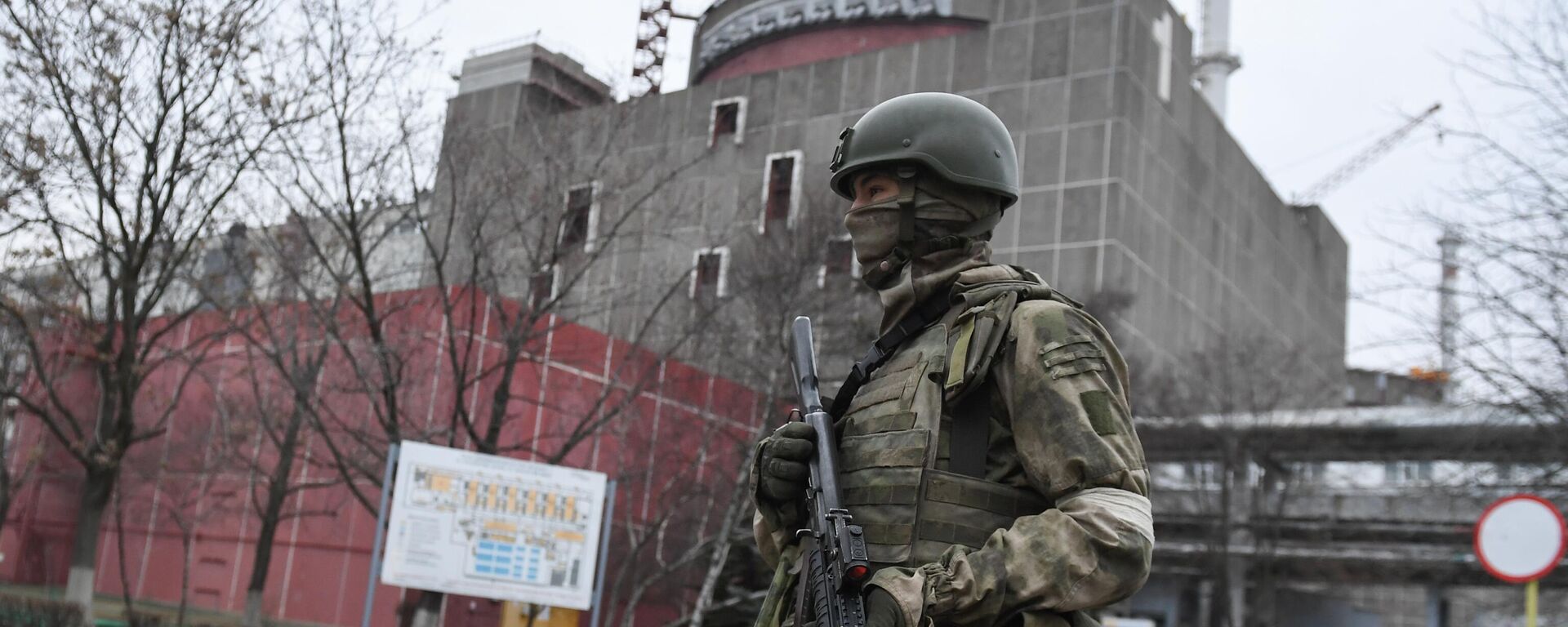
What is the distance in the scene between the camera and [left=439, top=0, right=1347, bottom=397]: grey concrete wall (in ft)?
115

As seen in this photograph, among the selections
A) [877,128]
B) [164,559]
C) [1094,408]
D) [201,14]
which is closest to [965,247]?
[877,128]

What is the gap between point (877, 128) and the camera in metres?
3.26

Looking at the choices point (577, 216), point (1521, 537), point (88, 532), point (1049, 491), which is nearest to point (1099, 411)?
point (1049, 491)

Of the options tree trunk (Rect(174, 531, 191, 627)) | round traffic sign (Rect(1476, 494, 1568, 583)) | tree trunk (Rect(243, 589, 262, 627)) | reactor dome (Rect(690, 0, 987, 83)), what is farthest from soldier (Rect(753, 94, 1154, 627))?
reactor dome (Rect(690, 0, 987, 83))

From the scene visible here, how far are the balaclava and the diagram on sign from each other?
1104 centimetres

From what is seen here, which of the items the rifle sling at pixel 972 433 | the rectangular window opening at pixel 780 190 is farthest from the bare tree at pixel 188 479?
the rifle sling at pixel 972 433

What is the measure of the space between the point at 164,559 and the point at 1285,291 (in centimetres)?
3521

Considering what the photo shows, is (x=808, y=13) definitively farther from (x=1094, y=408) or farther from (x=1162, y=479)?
(x=1094, y=408)

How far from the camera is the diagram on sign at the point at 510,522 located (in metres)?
13.6

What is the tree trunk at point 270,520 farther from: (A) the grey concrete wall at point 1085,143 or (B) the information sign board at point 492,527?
(A) the grey concrete wall at point 1085,143

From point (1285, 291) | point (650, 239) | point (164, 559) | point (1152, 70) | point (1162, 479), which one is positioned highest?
point (1152, 70)

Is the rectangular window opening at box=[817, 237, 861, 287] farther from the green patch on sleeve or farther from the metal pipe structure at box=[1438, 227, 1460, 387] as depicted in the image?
the green patch on sleeve

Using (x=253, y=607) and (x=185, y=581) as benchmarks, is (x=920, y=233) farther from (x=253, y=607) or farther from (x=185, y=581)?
(x=185, y=581)

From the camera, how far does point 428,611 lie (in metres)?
16.2
